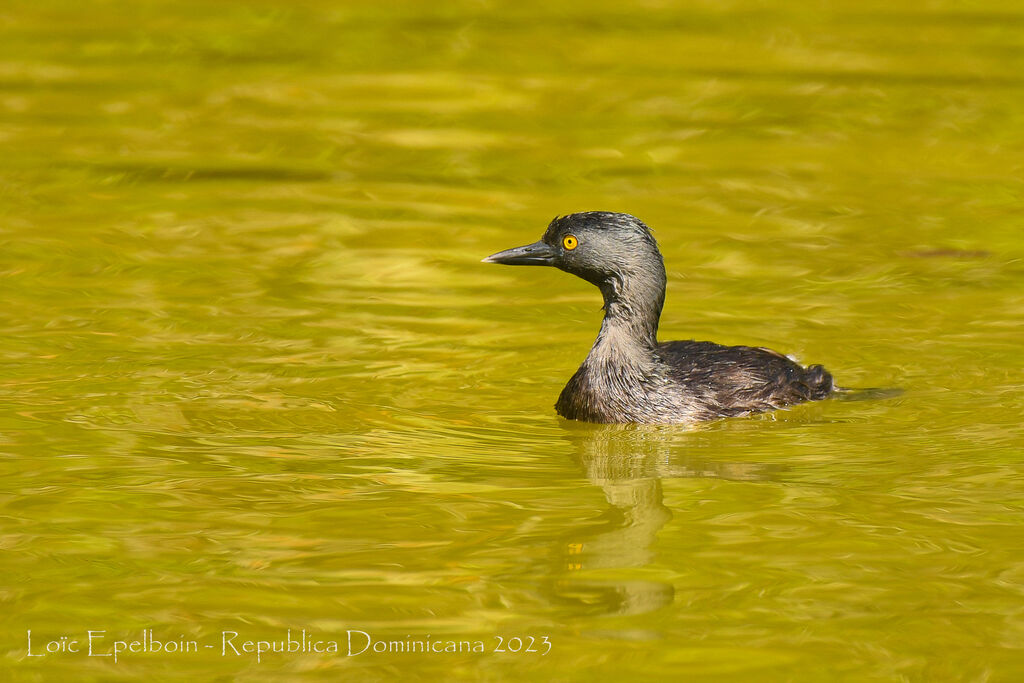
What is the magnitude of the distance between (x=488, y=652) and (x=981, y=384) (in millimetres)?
4557

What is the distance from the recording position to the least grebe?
9.81 metres

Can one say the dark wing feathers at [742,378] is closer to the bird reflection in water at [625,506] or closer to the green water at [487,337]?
the green water at [487,337]

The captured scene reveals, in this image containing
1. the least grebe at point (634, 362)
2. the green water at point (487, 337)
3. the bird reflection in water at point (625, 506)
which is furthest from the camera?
the least grebe at point (634, 362)

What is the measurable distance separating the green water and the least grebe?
0.16m

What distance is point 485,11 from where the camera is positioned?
21.2m

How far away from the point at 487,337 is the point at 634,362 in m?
1.50

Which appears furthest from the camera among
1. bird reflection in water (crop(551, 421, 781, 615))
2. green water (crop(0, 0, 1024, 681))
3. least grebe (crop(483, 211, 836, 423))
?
least grebe (crop(483, 211, 836, 423))

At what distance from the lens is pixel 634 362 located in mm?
9898

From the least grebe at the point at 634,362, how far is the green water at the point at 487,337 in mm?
160

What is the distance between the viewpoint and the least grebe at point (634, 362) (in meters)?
9.81

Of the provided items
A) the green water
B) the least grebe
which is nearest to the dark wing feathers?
the least grebe

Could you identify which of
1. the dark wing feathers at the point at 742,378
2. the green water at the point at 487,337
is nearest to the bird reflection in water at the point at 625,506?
the green water at the point at 487,337

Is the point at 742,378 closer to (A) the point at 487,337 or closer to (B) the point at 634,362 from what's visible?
(B) the point at 634,362

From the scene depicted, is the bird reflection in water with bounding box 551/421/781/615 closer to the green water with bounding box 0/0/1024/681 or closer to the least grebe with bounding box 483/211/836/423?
the green water with bounding box 0/0/1024/681
